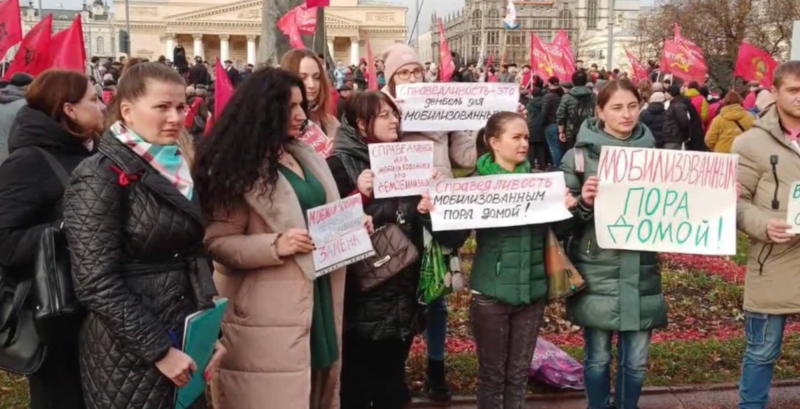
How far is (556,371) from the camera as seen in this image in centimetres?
498

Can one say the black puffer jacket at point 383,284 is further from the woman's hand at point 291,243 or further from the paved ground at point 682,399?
the paved ground at point 682,399

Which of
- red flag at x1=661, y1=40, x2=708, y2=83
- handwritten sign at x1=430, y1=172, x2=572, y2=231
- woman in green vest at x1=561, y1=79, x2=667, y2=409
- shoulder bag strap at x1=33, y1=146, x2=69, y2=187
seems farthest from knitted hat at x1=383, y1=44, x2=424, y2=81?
red flag at x1=661, y1=40, x2=708, y2=83

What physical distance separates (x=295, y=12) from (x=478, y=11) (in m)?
78.7

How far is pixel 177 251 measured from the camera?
9.47 ft

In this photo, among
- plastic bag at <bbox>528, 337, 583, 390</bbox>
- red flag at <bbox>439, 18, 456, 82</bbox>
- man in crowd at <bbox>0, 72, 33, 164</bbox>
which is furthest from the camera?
red flag at <bbox>439, 18, 456, 82</bbox>

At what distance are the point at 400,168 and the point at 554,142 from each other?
1081 centimetres

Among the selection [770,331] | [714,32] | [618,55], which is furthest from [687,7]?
[770,331]

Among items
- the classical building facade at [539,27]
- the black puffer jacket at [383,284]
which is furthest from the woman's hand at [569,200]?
the classical building facade at [539,27]

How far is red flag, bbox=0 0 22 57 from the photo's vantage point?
8750 mm

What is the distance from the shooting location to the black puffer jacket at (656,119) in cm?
1280

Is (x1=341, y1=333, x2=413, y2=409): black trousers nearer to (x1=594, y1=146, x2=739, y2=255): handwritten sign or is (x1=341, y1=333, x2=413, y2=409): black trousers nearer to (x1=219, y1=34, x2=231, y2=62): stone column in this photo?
(x1=594, y1=146, x2=739, y2=255): handwritten sign

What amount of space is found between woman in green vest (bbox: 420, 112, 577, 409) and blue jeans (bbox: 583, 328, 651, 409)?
0.37m

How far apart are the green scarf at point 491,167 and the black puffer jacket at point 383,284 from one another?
0.35 metres

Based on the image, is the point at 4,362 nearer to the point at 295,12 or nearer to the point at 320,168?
the point at 320,168
